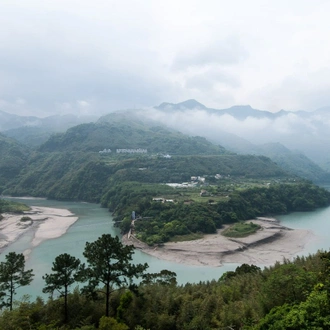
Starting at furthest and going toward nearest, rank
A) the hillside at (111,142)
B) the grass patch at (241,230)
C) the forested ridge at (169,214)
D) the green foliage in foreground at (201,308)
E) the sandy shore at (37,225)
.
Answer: the hillside at (111,142) → the grass patch at (241,230) → the sandy shore at (37,225) → the forested ridge at (169,214) → the green foliage in foreground at (201,308)

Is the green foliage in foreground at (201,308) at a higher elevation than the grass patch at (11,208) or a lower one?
higher

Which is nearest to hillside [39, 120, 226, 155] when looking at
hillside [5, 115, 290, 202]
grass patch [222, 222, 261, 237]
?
hillside [5, 115, 290, 202]

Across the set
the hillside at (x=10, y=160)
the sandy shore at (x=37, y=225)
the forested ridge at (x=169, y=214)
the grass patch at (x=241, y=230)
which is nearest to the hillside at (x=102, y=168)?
the forested ridge at (x=169, y=214)

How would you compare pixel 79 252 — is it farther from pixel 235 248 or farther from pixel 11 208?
pixel 11 208

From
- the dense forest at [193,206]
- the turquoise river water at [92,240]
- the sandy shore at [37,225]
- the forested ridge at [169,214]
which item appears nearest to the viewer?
the forested ridge at [169,214]

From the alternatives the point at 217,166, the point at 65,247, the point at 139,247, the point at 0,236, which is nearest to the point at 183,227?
the point at 139,247

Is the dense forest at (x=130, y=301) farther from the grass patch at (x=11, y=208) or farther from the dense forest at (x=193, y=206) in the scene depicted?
the grass patch at (x=11, y=208)

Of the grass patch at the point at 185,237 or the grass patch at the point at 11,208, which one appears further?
the grass patch at the point at 11,208
